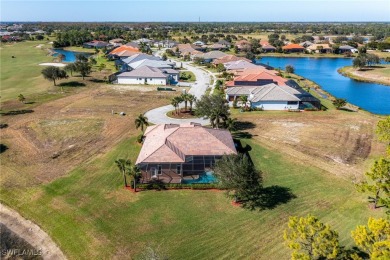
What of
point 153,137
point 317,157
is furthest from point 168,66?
point 317,157

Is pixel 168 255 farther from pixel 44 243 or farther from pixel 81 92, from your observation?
pixel 81 92

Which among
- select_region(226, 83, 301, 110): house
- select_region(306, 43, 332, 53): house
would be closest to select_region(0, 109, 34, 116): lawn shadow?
select_region(226, 83, 301, 110): house

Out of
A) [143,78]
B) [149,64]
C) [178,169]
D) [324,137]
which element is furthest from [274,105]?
[149,64]

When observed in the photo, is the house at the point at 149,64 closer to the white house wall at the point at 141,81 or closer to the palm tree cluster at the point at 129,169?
the white house wall at the point at 141,81

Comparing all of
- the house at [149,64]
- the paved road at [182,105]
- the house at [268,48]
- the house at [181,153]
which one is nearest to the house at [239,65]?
the paved road at [182,105]

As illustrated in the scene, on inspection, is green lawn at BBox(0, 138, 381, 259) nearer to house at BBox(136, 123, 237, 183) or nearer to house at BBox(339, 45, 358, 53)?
house at BBox(136, 123, 237, 183)

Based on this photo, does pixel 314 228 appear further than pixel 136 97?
No
